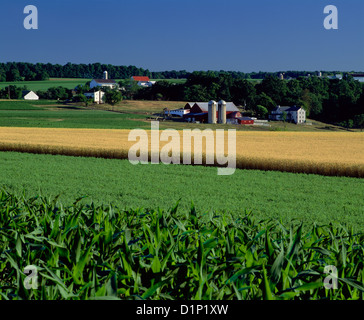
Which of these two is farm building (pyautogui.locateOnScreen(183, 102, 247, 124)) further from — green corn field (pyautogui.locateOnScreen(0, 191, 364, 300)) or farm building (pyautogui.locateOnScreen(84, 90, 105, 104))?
green corn field (pyautogui.locateOnScreen(0, 191, 364, 300))

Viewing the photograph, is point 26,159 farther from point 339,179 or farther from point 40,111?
point 40,111

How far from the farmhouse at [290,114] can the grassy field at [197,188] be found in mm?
71703

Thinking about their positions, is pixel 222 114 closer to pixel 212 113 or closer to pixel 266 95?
pixel 212 113

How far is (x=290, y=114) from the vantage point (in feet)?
309

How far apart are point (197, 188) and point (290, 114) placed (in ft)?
260

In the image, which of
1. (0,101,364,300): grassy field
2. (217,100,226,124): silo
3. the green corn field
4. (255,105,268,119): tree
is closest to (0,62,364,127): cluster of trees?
(255,105,268,119): tree

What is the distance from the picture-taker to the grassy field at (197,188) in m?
14.4

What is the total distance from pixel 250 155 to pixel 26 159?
13.1m

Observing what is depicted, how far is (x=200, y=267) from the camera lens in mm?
3760

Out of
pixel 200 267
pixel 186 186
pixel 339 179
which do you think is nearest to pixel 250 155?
pixel 339 179

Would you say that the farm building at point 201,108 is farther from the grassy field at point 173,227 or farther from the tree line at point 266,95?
the grassy field at point 173,227

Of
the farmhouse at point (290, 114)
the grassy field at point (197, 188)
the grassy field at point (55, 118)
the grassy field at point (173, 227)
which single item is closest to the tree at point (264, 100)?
the farmhouse at point (290, 114)

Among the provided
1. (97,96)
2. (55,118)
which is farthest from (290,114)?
(97,96)

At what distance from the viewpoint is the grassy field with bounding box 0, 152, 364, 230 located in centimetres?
1444
